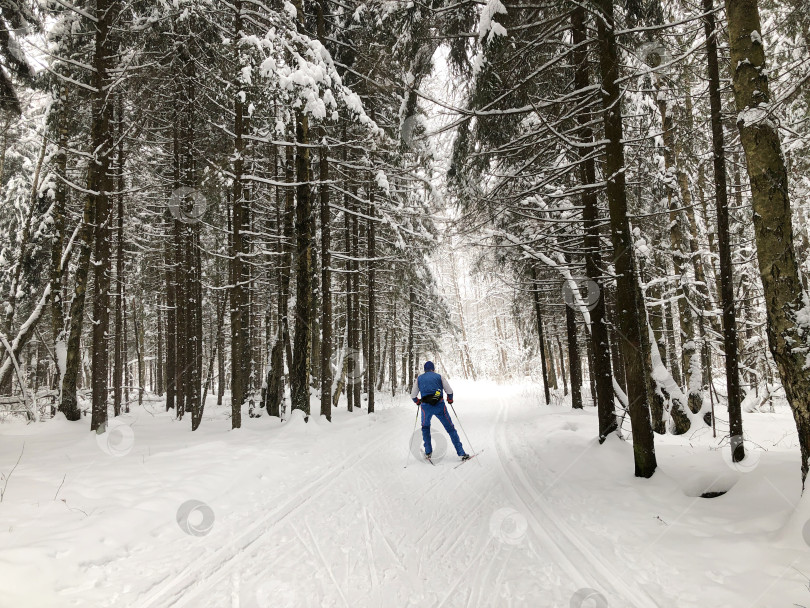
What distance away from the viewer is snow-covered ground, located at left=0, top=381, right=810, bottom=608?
361cm

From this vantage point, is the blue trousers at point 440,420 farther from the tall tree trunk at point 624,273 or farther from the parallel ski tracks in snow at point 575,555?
the tall tree trunk at point 624,273

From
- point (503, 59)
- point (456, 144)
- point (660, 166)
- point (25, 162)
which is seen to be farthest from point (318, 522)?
point (25, 162)

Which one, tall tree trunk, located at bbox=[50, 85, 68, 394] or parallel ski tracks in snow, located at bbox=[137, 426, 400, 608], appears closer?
parallel ski tracks in snow, located at bbox=[137, 426, 400, 608]

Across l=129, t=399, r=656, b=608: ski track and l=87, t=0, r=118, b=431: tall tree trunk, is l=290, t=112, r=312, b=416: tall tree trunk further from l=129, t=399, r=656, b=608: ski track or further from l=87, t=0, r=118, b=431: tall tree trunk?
l=129, t=399, r=656, b=608: ski track

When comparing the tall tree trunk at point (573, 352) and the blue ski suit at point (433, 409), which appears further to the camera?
the tall tree trunk at point (573, 352)

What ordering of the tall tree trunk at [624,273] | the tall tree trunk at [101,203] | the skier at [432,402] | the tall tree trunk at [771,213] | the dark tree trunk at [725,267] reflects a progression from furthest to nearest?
the tall tree trunk at [101,203] < the skier at [432,402] < the dark tree trunk at [725,267] < the tall tree trunk at [624,273] < the tall tree trunk at [771,213]

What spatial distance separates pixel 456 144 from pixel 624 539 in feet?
22.7

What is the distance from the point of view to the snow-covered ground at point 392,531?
11.8 ft

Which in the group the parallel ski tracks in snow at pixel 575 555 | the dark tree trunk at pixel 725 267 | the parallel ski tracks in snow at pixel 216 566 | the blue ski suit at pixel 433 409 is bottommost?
the parallel ski tracks in snow at pixel 575 555

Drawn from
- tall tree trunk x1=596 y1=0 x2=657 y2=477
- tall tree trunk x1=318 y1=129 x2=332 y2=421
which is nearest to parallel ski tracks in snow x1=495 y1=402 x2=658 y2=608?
tall tree trunk x1=596 y1=0 x2=657 y2=477

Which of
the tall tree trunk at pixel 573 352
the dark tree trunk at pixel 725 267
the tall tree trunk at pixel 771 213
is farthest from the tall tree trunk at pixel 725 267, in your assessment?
the tall tree trunk at pixel 573 352

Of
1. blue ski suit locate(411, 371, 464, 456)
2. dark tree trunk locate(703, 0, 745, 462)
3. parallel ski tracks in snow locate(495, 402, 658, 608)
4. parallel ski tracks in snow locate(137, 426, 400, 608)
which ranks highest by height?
dark tree trunk locate(703, 0, 745, 462)

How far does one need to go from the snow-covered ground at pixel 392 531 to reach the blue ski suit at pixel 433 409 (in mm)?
593

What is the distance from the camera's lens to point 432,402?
374 inches
